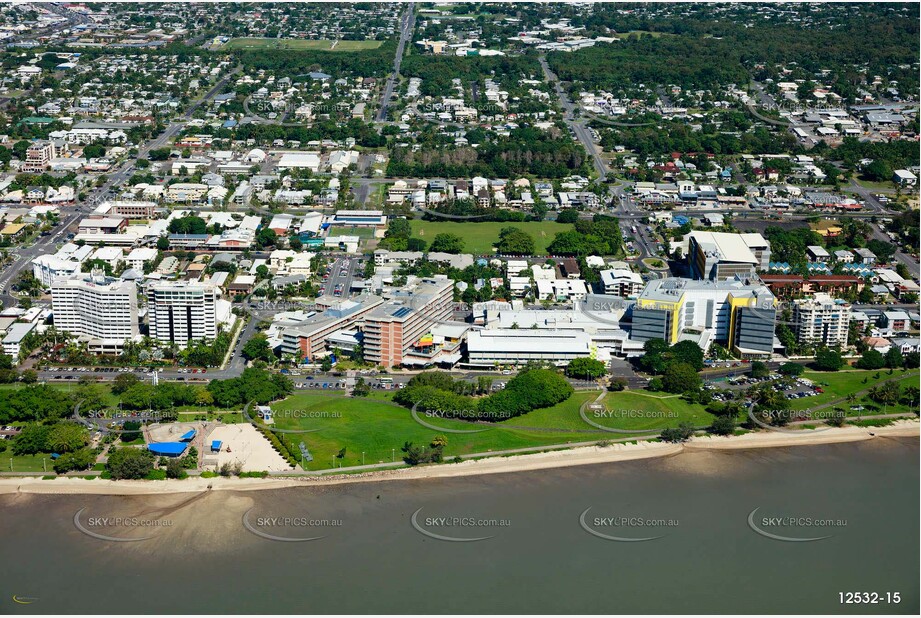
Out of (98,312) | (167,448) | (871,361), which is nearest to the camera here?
(167,448)

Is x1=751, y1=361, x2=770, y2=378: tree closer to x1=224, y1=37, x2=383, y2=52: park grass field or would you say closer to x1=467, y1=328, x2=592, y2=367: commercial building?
x1=467, y1=328, x2=592, y2=367: commercial building

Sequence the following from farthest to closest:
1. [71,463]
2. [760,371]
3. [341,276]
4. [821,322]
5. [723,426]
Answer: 1. [341,276]
2. [821,322]
3. [760,371]
4. [723,426]
5. [71,463]

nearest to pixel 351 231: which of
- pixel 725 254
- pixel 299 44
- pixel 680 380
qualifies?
pixel 725 254

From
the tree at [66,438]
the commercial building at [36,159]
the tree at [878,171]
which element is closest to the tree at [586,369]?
the tree at [66,438]

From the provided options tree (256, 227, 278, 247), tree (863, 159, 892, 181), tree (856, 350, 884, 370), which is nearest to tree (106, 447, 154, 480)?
tree (256, 227, 278, 247)

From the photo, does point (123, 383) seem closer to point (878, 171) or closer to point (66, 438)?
point (66, 438)

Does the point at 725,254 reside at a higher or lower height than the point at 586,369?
higher

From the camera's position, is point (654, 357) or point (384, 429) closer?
point (384, 429)
